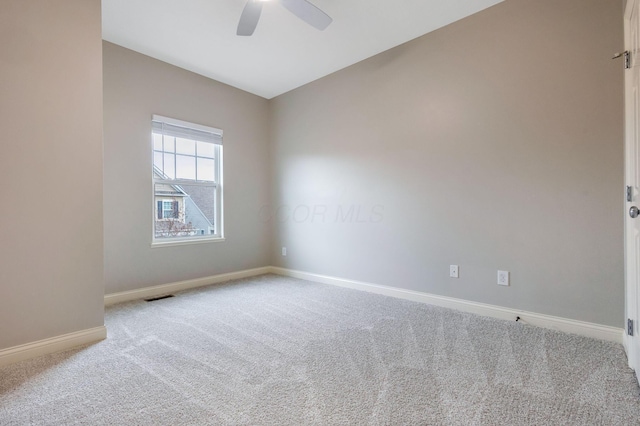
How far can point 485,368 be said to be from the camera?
1759 mm

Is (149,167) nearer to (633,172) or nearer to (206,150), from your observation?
(206,150)

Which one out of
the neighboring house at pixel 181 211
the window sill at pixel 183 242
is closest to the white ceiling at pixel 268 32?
the neighboring house at pixel 181 211

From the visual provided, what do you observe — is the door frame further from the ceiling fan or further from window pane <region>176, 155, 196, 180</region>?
window pane <region>176, 155, 196, 180</region>

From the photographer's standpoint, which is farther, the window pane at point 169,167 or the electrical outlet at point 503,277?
the window pane at point 169,167

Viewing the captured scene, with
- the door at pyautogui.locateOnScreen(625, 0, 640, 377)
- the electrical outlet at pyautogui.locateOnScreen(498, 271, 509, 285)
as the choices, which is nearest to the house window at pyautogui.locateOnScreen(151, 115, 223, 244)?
the electrical outlet at pyautogui.locateOnScreen(498, 271, 509, 285)

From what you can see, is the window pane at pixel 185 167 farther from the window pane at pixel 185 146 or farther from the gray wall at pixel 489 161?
the gray wall at pixel 489 161

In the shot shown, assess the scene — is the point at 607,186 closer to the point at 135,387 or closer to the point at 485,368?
the point at 485,368

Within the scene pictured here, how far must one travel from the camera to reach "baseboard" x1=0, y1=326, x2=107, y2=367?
6.09ft

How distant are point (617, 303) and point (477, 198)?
3.84 ft

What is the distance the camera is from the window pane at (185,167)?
145 inches

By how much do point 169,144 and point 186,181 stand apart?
47 cm

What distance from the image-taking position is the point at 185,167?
3.76 metres

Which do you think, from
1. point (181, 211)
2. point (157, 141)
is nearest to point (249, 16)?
point (157, 141)

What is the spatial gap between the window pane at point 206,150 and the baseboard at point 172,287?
62.3 inches
